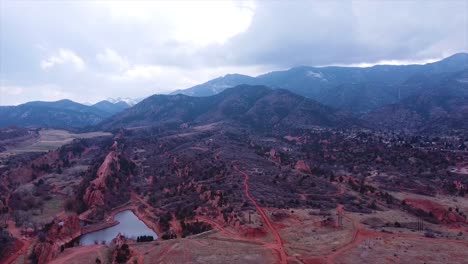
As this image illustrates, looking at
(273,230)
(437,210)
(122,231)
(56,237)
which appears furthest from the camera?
(437,210)

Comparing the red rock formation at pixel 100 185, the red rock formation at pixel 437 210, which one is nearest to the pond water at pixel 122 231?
the red rock formation at pixel 100 185

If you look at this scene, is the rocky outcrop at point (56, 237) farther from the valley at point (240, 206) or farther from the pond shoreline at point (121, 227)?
the pond shoreline at point (121, 227)

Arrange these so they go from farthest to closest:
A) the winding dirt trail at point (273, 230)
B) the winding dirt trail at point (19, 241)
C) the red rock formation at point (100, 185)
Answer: the red rock formation at point (100, 185) → the winding dirt trail at point (19, 241) → the winding dirt trail at point (273, 230)

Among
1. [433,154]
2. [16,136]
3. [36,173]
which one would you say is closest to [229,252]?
[36,173]

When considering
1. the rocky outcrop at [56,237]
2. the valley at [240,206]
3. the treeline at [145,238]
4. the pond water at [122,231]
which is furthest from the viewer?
the pond water at [122,231]

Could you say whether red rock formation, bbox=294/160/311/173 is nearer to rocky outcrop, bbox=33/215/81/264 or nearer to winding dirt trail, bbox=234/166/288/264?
winding dirt trail, bbox=234/166/288/264

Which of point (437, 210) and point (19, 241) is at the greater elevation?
point (19, 241)

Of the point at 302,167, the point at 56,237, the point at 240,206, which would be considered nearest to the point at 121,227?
the point at 56,237

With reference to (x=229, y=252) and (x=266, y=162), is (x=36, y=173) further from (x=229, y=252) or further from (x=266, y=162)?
(x=229, y=252)

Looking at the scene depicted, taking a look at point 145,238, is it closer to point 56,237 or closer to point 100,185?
point 56,237
